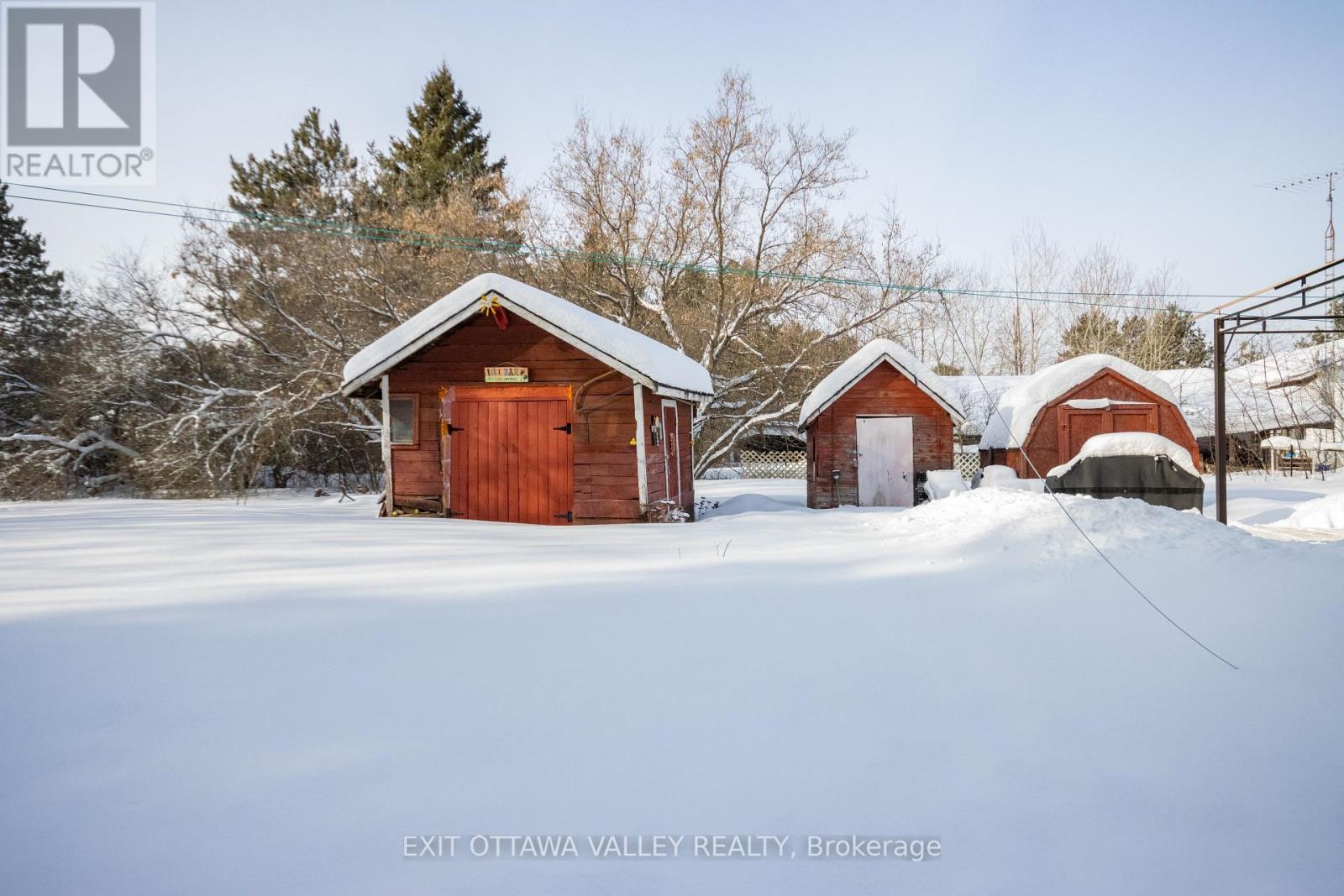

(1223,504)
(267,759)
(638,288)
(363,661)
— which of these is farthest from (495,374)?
(638,288)

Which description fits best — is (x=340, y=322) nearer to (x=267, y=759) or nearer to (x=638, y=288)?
(x=638, y=288)

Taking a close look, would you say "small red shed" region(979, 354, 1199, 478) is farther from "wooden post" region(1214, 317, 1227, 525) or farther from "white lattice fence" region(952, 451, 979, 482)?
"white lattice fence" region(952, 451, 979, 482)

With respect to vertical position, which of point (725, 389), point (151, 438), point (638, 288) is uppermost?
point (638, 288)

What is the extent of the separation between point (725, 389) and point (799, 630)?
20446 mm

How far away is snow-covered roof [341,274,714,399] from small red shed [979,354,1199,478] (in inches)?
482

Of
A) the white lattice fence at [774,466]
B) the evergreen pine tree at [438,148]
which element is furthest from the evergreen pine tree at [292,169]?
the white lattice fence at [774,466]

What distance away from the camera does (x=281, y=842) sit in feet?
7.89

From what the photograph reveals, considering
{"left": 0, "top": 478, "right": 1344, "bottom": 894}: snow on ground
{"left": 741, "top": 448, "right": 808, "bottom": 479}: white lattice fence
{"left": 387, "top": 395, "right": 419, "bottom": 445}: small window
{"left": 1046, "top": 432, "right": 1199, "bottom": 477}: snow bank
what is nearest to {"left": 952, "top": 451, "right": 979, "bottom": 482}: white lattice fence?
{"left": 741, "top": 448, "right": 808, "bottom": 479}: white lattice fence

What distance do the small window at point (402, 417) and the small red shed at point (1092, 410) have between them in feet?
49.5

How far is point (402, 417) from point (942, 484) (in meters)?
10.7

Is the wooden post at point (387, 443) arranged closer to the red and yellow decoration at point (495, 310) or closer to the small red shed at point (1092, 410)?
the red and yellow decoration at point (495, 310)

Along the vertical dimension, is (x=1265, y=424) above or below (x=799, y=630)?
above

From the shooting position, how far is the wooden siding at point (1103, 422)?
19.3m

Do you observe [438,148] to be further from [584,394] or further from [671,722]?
[671,722]
